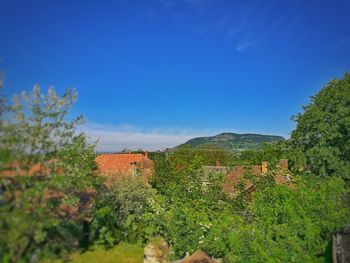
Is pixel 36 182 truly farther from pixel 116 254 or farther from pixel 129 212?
pixel 129 212

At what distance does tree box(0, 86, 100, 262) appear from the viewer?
329 inches

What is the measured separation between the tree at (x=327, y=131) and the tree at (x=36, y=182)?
43.5ft

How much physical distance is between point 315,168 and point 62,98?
68.7ft

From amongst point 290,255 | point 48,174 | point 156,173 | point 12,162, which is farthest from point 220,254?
point 156,173

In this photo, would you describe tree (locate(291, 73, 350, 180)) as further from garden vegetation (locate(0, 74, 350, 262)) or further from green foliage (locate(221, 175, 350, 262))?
green foliage (locate(221, 175, 350, 262))

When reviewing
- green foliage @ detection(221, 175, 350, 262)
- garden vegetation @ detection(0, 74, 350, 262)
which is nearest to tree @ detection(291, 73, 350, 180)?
garden vegetation @ detection(0, 74, 350, 262)

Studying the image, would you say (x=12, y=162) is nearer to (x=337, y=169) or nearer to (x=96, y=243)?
(x=96, y=243)

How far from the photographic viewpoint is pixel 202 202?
23.3 meters

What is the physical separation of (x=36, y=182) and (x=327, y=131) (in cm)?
2150

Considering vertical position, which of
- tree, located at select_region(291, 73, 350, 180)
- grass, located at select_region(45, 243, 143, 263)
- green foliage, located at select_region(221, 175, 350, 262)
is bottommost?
grass, located at select_region(45, 243, 143, 263)

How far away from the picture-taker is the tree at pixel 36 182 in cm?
835

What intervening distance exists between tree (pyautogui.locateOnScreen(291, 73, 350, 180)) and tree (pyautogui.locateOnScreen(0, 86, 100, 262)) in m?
13.3

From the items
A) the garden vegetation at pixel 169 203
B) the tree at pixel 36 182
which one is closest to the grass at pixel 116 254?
the garden vegetation at pixel 169 203

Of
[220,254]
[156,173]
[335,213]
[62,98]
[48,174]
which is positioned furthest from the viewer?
[156,173]
